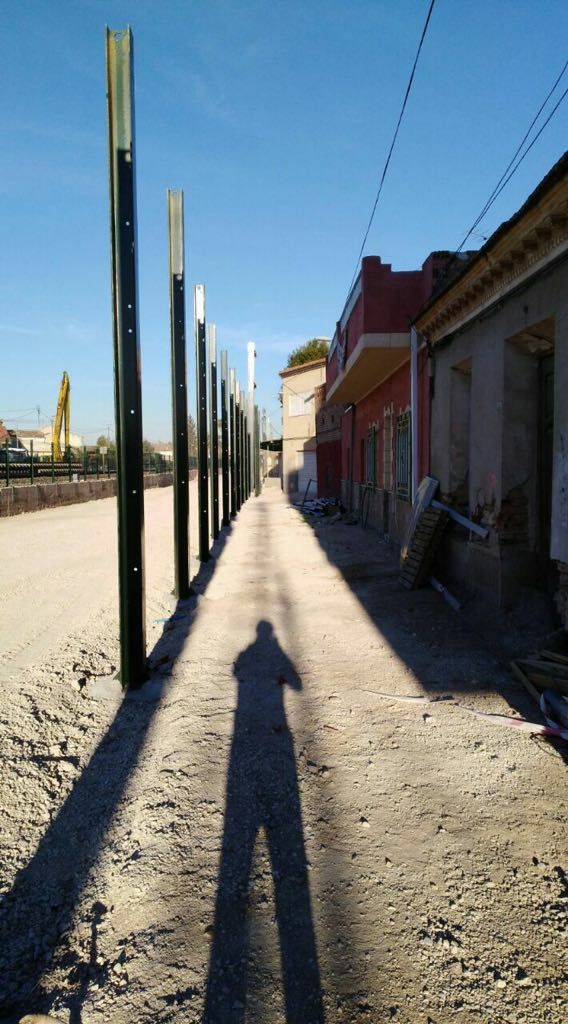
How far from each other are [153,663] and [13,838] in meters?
2.23

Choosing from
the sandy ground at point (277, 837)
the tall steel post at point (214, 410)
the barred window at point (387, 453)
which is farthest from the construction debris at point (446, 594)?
the tall steel post at point (214, 410)

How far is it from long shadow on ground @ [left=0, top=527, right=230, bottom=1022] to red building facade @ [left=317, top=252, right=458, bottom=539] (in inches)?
254

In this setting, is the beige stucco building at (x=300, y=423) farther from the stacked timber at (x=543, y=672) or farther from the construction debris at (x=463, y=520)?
the stacked timber at (x=543, y=672)

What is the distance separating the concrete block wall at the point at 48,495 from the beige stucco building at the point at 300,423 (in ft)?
36.0

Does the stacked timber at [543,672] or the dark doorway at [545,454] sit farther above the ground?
the dark doorway at [545,454]

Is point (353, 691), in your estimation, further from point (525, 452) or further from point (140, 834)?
point (525, 452)

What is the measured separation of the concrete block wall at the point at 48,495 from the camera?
54.4 ft

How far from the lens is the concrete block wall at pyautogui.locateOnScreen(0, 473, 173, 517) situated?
54.4 feet

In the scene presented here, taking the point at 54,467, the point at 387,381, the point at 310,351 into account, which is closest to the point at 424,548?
the point at 387,381

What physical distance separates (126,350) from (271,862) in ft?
10.5

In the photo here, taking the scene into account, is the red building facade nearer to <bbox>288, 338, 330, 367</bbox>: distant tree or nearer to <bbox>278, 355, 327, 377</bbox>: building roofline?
<bbox>278, 355, 327, 377</bbox>: building roofline

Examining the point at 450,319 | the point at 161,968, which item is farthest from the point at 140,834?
the point at 450,319

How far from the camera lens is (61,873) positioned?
225 cm

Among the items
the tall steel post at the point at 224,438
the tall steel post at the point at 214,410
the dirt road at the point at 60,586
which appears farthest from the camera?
the tall steel post at the point at 224,438
